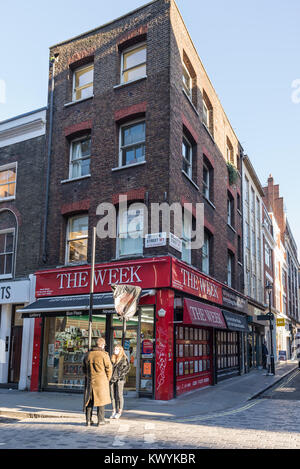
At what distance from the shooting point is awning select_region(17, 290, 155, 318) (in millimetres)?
13875

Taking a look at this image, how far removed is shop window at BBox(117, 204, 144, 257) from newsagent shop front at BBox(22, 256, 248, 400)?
0.86 metres

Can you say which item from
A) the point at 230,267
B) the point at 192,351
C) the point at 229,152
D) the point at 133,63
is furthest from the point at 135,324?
the point at 229,152

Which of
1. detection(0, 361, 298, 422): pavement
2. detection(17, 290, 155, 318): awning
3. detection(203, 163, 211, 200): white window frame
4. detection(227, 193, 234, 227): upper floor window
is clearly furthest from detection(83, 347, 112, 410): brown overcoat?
detection(227, 193, 234, 227): upper floor window

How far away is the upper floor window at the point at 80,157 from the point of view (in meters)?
16.8

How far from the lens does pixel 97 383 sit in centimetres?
903

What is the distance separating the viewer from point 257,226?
32031 mm

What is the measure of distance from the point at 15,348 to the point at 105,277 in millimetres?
5217

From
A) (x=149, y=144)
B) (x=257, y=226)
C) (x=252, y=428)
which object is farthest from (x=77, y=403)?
(x=257, y=226)

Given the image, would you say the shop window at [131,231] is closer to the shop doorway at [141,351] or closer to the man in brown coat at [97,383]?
the shop doorway at [141,351]

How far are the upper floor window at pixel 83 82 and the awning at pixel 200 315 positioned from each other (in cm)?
917

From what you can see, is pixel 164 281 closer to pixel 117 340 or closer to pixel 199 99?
pixel 117 340

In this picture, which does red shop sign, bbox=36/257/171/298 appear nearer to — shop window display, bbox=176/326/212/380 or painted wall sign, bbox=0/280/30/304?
painted wall sign, bbox=0/280/30/304

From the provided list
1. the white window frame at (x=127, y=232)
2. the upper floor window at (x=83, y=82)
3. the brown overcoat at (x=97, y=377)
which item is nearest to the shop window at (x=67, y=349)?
the white window frame at (x=127, y=232)

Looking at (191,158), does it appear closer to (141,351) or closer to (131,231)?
(131,231)
